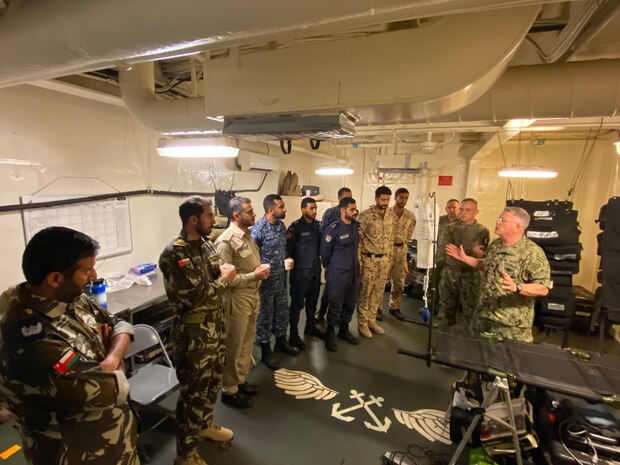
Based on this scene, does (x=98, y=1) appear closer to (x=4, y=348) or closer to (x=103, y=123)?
(x=4, y=348)

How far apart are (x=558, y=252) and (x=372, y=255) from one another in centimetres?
193

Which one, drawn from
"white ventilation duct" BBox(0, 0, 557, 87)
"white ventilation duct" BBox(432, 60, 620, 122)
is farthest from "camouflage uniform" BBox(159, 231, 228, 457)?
"white ventilation duct" BBox(432, 60, 620, 122)

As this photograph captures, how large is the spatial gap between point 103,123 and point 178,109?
1155 millimetres

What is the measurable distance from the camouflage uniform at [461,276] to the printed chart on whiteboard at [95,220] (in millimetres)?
3443

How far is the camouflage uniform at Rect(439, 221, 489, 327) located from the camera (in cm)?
318

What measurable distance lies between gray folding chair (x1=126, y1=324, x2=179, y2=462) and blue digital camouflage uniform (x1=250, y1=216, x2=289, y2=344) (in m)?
0.89

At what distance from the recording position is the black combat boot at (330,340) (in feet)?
10.2

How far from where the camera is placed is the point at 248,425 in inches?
83.4

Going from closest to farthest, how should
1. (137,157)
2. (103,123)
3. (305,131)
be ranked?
1. (305,131)
2. (103,123)
3. (137,157)

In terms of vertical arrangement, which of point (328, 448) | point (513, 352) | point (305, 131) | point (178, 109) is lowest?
point (328, 448)

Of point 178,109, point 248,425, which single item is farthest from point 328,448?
point 178,109

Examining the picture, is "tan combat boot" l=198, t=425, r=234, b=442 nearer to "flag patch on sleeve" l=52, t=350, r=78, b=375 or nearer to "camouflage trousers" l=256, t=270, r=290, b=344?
"camouflage trousers" l=256, t=270, r=290, b=344

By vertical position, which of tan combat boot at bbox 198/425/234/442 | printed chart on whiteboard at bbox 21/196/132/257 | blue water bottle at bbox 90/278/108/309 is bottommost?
tan combat boot at bbox 198/425/234/442

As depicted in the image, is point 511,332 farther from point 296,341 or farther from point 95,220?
point 95,220
